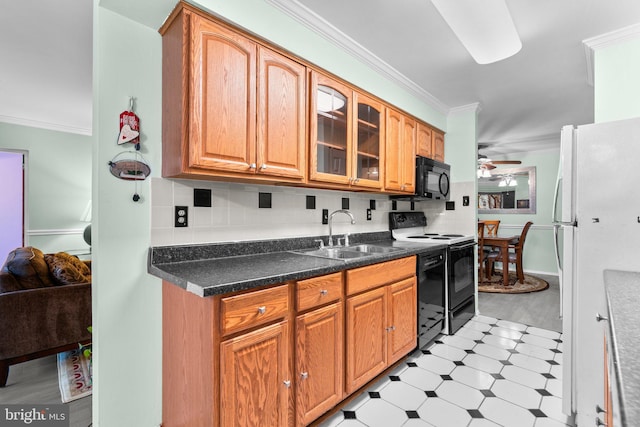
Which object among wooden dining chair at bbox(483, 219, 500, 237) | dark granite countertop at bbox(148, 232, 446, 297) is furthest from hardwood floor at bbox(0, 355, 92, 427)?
wooden dining chair at bbox(483, 219, 500, 237)

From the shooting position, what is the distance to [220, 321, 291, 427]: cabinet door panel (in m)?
1.18

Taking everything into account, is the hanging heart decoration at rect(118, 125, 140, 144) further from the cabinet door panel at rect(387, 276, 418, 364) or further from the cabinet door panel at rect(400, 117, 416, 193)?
the cabinet door panel at rect(400, 117, 416, 193)

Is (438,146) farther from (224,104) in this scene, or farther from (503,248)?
(224,104)

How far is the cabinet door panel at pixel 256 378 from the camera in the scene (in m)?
1.18

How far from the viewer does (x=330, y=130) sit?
83.0 inches

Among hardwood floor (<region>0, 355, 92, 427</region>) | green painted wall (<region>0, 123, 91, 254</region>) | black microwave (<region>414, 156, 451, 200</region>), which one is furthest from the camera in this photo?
green painted wall (<region>0, 123, 91, 254</region>)

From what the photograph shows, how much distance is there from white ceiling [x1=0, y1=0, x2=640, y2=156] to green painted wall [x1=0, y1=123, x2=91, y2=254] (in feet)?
0.98

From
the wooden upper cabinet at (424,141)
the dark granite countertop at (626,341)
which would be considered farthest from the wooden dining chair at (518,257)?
the dark granite countertop at (626,341)

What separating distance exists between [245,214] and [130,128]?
2.53 ft

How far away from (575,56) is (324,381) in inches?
119

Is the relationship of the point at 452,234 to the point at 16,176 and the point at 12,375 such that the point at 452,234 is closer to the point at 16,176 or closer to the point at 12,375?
the point at 12,375

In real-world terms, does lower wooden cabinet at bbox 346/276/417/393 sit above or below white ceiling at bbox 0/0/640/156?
below

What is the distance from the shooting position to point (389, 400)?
185 centimetres

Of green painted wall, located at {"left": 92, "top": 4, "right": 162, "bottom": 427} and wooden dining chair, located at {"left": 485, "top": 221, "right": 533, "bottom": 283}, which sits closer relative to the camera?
green painted wall, located at {"left": 92, "top": 4, "right": 162, "bottom": 427}
